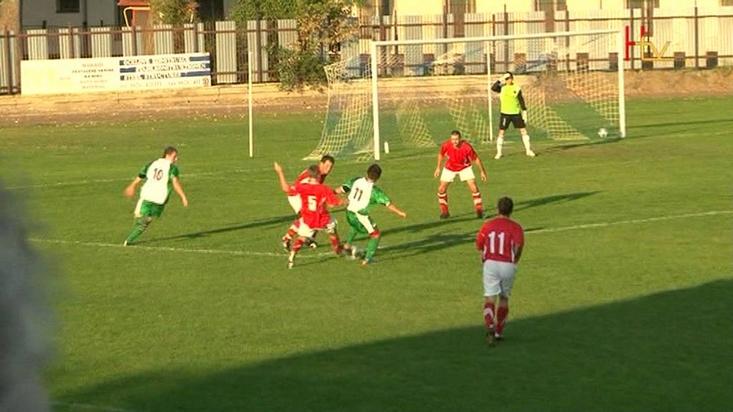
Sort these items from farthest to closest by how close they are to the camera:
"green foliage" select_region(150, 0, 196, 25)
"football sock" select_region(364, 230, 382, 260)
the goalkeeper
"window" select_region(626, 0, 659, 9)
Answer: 1. "window" select_region(626, 0, 659, 9)
2. "green foliage" select_region(150, 0, 196, 25)
3. the goalkeeper
4. "football sock" select_region(364, 230, 382, 260)

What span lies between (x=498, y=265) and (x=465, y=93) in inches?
1546

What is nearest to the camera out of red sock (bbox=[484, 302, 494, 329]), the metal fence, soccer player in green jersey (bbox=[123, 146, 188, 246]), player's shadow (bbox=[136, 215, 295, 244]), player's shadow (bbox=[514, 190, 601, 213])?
red sock (bbox=[484, 302, 494, 329])

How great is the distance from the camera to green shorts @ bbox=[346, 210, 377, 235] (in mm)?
19594

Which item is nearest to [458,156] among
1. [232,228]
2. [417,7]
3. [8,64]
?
[232,228]

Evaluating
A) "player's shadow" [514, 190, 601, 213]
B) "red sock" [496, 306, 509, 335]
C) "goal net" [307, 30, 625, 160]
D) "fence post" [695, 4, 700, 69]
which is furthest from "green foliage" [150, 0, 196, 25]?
"red sock" [496, 306, 509, 335]

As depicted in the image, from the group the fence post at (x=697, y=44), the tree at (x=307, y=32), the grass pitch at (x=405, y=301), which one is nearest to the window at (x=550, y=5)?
the fence post at (x=697, y=44)

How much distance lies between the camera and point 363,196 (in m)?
19.7

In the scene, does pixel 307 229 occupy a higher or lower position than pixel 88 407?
higher

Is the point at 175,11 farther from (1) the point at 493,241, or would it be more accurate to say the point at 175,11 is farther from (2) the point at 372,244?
(1) the point at 493,241

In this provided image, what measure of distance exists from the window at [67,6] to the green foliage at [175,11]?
12955 mm

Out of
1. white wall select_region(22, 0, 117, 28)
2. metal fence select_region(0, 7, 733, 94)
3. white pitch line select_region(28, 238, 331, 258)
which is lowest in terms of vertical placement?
white pitch line select_region(28, 238, 331, 258)

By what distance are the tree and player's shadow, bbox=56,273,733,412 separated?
136 ft

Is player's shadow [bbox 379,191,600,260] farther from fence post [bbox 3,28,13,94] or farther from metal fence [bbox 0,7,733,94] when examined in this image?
fence post [bbox 3,28,13,94]

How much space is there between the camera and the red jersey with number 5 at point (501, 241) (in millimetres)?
13906
